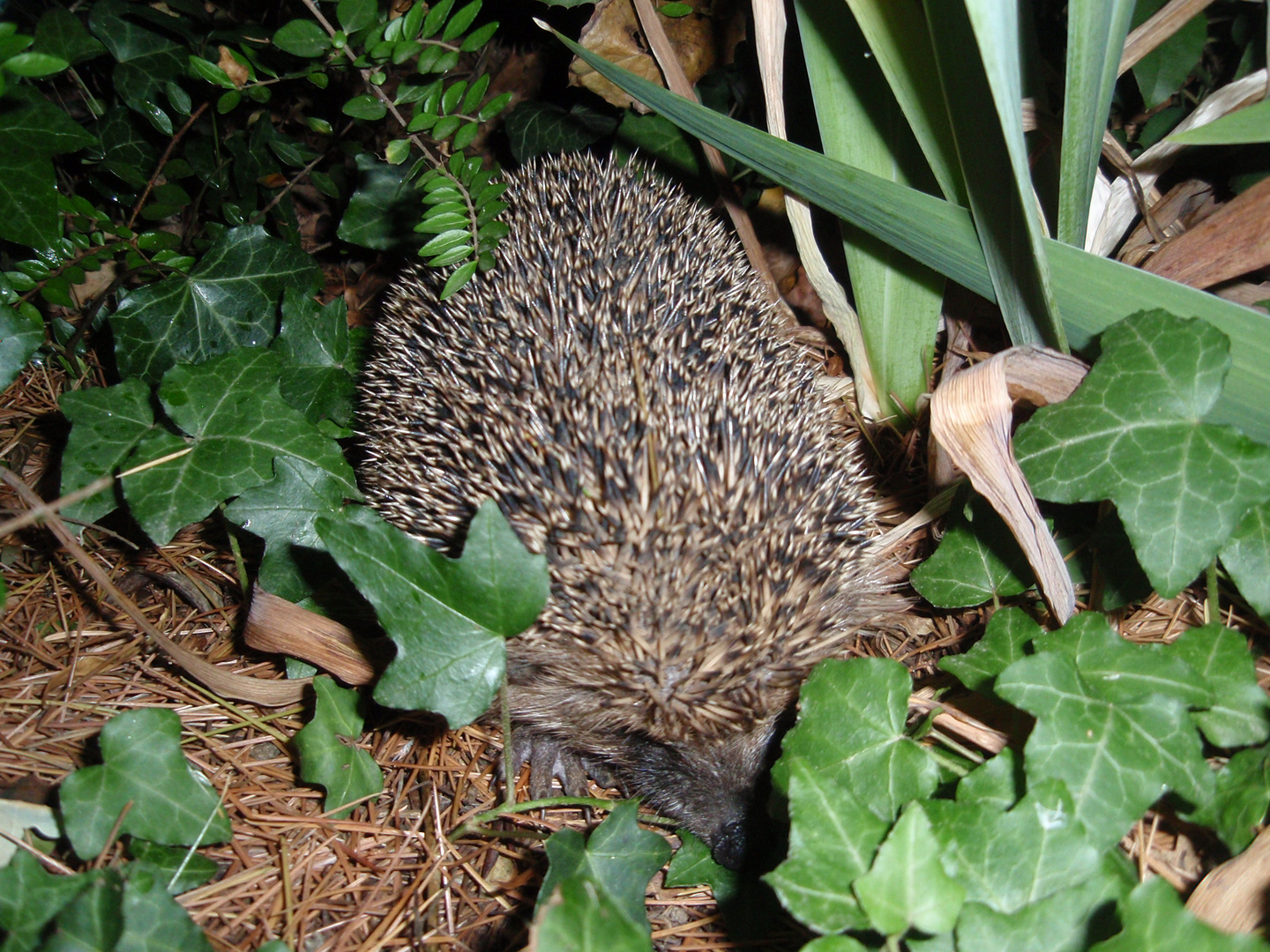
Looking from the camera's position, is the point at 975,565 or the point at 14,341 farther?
the point at 14,341

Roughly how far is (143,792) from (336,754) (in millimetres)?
543

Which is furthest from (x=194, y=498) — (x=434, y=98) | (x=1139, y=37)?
(x=1139, y=37)

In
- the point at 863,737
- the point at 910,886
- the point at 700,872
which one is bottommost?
the point at 700,872

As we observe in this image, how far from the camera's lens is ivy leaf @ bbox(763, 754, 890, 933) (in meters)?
1.87

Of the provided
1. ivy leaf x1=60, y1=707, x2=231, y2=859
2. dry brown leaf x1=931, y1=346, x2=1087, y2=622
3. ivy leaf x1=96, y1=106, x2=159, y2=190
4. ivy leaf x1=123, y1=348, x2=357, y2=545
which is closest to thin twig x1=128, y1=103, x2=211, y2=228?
ivy leaf x1=96, y1=106, x2=159, y2=190

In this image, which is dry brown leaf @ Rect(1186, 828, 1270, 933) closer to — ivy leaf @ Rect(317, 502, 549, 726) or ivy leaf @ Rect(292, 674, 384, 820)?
ivy leaf @ Rect(317, 502, 549, 726)

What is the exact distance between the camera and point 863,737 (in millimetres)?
2285

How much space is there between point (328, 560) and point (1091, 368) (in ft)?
8.58

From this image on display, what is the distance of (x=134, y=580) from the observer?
138 inches

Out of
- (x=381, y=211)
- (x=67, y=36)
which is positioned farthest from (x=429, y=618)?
(x=67, y=36)

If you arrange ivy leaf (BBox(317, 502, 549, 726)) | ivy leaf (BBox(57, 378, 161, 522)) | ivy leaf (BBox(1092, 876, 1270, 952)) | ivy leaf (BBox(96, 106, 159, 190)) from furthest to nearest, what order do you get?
1. ivy leaf (BBox(96, 106, 159, 190))
2. ivy leaf (BBox(57, 378, 161, 522))
3. ivy leaf (BBox(317, 502, 549, 726))
4. ivy leaf (BBox(1092, 876, 1270, 952))

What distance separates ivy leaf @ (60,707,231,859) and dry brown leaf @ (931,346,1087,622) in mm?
2422

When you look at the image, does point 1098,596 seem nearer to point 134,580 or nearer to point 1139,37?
point 1139,37

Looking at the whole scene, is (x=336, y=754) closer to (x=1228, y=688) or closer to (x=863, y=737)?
(x=863, y=737)
